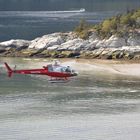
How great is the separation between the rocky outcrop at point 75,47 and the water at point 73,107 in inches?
364

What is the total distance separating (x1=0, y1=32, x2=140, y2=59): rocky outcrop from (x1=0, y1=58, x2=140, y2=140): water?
30.3 ft

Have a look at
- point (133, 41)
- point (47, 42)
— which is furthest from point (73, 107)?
point (47, 42)

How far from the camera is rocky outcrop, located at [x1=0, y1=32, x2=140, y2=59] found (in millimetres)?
80500

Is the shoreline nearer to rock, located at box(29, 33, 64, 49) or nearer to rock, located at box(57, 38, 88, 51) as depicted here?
rock, located at box(57, 38, 88, 51)

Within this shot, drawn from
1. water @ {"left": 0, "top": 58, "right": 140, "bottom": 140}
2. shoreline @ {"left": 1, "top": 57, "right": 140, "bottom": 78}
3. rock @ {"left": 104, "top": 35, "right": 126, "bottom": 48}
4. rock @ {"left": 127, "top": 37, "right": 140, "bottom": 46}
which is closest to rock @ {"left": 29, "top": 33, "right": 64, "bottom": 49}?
shoreline @ {"left": 1, "top": 57, "right": 140, "bottom": 78}

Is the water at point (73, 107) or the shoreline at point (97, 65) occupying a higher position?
the shoreline at point (97, 65)

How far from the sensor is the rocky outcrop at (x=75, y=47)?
80.5 meters

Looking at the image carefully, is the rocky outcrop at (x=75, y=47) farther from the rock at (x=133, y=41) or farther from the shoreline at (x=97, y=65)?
the shoreline at (x=97, y=65)

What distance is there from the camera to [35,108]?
172ft

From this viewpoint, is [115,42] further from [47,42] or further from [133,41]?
[47,42]

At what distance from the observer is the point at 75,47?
277 feet

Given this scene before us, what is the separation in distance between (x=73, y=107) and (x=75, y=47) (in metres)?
32.2

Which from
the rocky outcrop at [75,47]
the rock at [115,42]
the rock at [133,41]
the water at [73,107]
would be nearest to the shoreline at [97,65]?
the water at [73,107]

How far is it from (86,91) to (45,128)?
580 inches
